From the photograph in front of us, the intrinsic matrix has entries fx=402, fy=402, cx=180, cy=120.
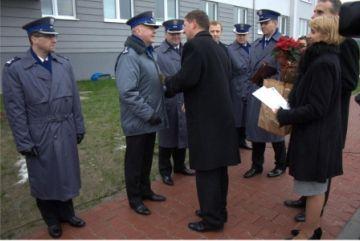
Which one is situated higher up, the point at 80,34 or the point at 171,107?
the point at 80,34

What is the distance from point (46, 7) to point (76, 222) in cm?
928

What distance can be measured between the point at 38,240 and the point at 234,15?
1860cm

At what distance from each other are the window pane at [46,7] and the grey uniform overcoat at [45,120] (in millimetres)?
8678

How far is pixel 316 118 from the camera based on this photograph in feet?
10.3

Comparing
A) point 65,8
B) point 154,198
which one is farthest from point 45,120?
point 65,8

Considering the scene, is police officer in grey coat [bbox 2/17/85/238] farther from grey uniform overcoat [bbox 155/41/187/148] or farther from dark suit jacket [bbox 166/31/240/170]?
grey uniform overcoat [bbox 155/41/187/148]

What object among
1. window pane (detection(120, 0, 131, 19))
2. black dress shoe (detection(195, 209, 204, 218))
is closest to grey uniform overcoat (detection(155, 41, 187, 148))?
black dress shoe (detection(195, 209, 204, 218))

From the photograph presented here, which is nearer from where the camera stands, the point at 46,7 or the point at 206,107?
the point at 206,107

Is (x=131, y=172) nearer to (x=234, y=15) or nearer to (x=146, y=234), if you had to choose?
(x=146, y=234)

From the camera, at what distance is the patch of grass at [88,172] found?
13.6ft

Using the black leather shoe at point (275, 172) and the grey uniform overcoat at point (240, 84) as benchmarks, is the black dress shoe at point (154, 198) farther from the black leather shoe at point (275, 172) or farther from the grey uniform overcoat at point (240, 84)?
the grey uniform overcoat at point (240, 84)

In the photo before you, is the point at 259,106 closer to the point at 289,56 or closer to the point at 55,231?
the point at 289,56

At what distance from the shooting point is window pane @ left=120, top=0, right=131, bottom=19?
1396cm

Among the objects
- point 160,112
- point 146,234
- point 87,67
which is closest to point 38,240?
point 146,234
